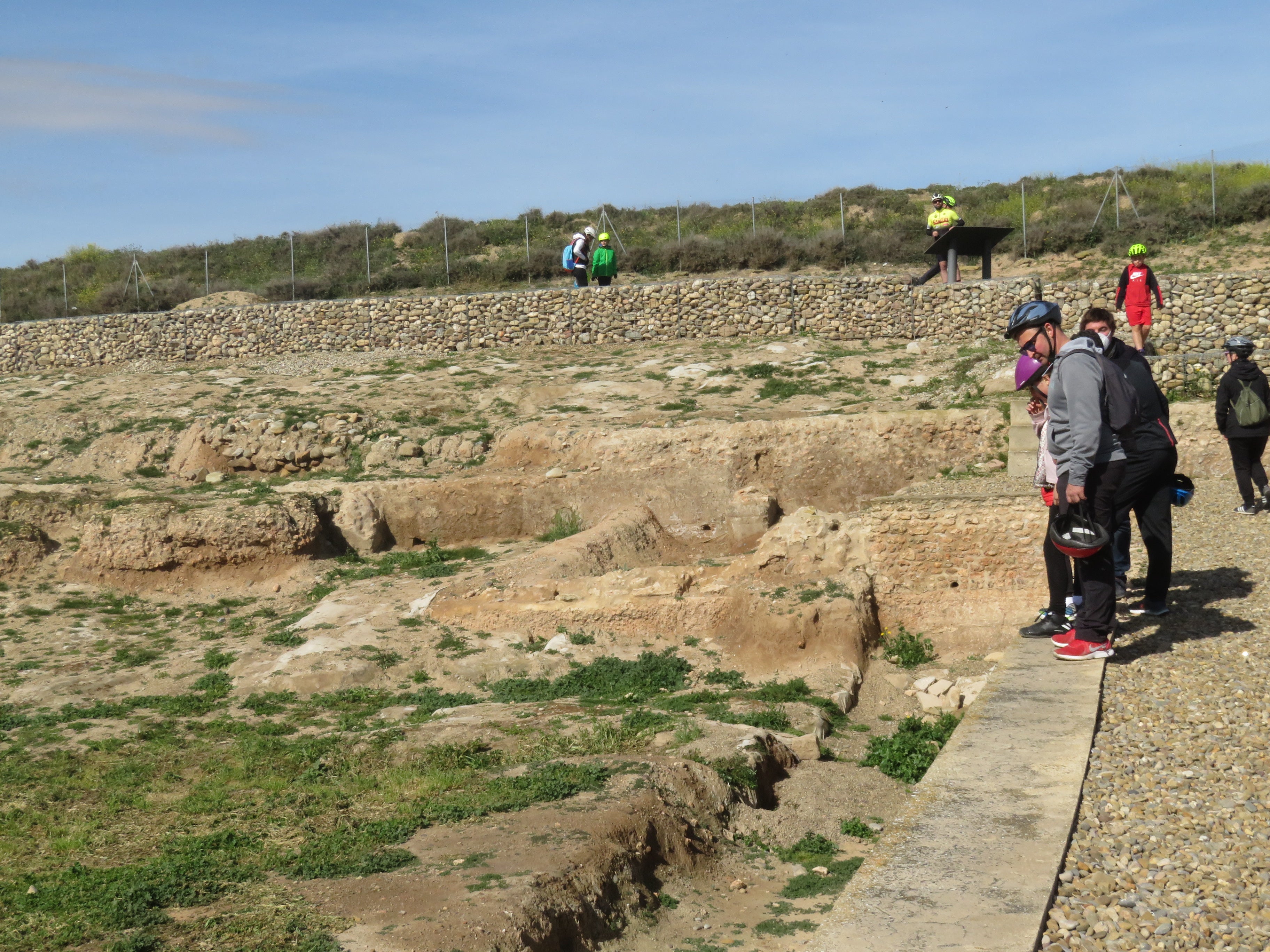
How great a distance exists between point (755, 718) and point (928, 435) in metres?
6.55

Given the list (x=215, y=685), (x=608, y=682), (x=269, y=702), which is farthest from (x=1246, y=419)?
(x=215, y=685)

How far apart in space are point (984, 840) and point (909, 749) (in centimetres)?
423

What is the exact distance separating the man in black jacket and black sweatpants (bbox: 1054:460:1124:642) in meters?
0.46

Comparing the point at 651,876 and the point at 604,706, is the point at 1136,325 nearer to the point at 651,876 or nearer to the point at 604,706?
the point at 604,706

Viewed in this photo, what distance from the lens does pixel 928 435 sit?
14.3 meters

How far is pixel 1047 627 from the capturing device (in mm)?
7391

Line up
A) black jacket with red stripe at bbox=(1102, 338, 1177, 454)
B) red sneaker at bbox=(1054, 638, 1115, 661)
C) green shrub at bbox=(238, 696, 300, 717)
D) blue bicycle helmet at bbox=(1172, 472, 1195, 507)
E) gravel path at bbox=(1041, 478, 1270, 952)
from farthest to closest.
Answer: green shrub at bbox=(238, 696, 300, 717)
blue bicycle helmet at bbox=(1172, 472, 1195, 507)
black jacket with red stripe at bbox=(1102, 338, 1177, 454)
red sneaker at bbox=(1054, 638, 1115, 661)
gravel path at bbox=(1041, 478, 1270, 952)

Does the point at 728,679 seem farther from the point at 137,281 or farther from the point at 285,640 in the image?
the point at 137,281

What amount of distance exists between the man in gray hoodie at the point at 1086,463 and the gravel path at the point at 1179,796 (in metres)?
0.26

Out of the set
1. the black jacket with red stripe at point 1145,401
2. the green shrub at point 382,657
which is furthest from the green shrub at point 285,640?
the black jacket with red stripe at point 1145,401

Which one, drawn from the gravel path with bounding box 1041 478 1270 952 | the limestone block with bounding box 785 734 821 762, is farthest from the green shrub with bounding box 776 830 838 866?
the gravel path with bounding box 1041 478 1270 952

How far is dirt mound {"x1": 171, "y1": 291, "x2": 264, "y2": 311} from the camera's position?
28.9 meters

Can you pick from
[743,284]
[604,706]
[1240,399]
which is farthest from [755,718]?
[743,284]

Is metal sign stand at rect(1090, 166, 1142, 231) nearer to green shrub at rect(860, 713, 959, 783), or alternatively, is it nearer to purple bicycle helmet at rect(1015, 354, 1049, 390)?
green shrub at rect(860, 713, 959, 783)
